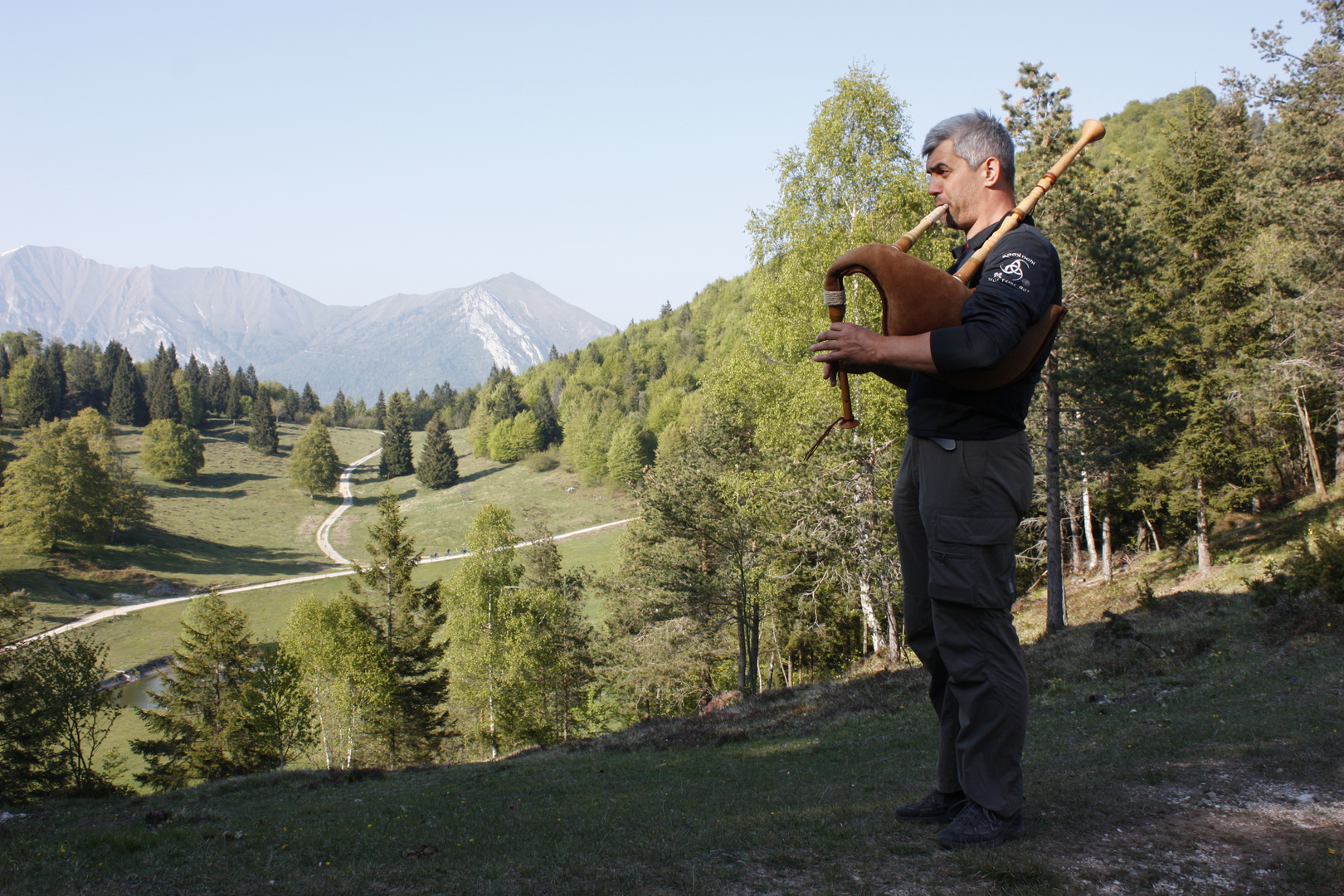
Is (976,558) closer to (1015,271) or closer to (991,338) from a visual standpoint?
(991,338)

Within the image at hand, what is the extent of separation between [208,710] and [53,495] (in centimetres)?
4768

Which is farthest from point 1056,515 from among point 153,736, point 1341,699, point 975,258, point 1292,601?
point 153,736

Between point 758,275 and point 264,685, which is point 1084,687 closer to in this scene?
point 758,275

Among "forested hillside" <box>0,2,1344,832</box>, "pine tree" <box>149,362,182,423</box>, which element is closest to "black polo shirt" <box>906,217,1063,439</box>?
"forested hillside" <box>0,2,1344,832</box>

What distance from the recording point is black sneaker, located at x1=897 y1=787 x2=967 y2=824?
367cm

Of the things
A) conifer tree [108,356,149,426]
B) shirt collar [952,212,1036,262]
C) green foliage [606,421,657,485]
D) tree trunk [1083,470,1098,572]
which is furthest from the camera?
conifer tree [108,356,149,426]

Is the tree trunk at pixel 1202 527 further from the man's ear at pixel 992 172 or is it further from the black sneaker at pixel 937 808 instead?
the man's ear at pixel 992 172

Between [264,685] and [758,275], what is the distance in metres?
28.3

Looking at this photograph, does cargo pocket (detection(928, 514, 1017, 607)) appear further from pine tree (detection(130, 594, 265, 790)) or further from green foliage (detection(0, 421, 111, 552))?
green foliage (detection(0, 421, 111, 552))

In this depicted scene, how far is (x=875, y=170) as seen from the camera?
58.3ft

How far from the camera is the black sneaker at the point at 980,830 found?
10.4 ft

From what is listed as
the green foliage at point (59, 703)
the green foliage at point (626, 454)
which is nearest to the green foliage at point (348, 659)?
the green foliage at point (59, 703)

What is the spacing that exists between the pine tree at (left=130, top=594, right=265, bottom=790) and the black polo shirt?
112ft

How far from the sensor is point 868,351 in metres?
3.19
